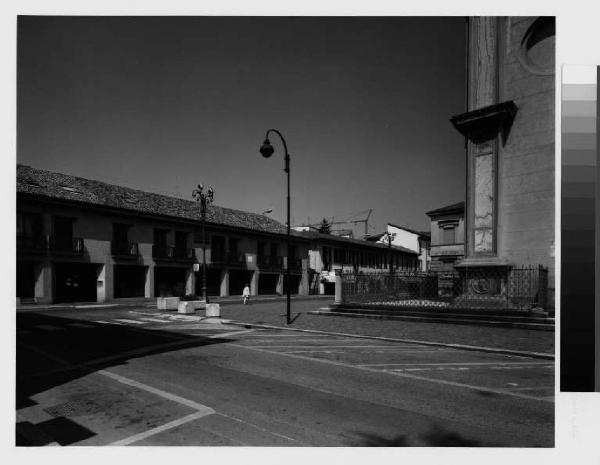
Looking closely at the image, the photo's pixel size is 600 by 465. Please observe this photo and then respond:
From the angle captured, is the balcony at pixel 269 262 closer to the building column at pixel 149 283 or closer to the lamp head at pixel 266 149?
the building column at pixel 149 283

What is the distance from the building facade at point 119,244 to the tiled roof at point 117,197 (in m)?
0.08

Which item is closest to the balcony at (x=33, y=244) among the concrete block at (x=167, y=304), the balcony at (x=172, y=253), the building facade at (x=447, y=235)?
the balcony at (x=172, y=253)

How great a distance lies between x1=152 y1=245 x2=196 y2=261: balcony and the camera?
1146 inches

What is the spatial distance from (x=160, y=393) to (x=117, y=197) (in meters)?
25.7

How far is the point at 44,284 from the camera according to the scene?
74.4 feet

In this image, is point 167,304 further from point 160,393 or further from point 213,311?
point 160,393

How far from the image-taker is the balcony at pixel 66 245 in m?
23.1

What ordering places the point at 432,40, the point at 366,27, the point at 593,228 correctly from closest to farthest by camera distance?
the point at 593,228 < the point at 366,27 < the point at 432,40

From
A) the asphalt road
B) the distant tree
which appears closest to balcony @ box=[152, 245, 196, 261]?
the asphalt road

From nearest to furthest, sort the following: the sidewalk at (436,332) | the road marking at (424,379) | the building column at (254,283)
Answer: the road marking at (424,379), the sidewalk at (436,332), the building column at (254,283)
